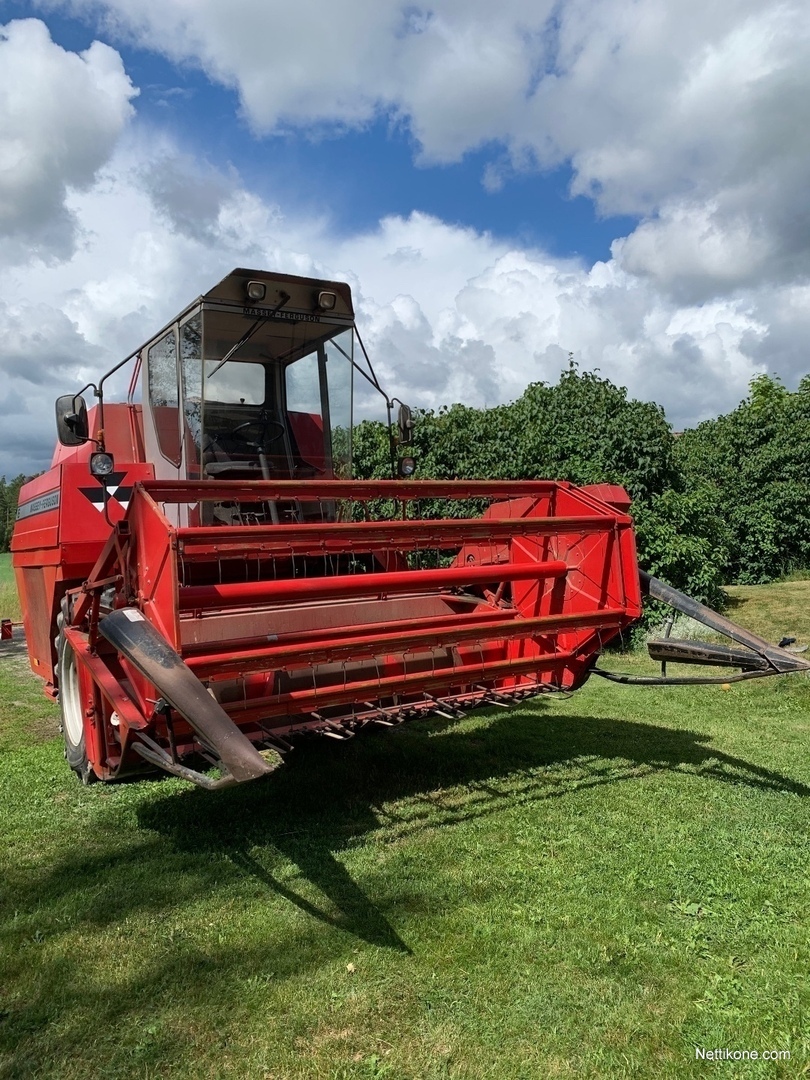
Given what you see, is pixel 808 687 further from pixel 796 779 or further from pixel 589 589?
pixel 589 589

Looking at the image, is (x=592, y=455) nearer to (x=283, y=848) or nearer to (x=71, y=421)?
(x=71, y=421)

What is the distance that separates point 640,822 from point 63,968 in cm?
270

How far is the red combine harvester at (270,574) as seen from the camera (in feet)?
11.4

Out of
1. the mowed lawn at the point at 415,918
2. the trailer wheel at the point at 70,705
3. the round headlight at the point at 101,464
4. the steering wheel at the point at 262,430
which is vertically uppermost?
the steering wheel at the point at 262,430

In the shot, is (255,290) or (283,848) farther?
(255,290)

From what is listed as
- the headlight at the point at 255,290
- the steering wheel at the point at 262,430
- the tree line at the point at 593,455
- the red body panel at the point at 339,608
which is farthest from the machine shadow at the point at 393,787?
the tree line at the point at 593,455

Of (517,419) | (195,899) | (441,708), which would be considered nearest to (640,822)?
(441,708)

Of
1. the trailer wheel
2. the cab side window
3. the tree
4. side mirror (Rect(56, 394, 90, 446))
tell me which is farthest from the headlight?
the tree

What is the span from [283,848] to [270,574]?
6.08 ft

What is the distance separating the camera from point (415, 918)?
312cm

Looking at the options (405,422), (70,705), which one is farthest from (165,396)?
(70,705)

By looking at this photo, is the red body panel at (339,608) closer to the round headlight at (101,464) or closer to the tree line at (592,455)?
the round headlight at (101,464)

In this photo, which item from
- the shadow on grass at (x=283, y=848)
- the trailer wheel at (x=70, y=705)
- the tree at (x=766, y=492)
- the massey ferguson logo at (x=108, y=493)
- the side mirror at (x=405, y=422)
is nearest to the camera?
the shadow on grass at (x=283, y=848)

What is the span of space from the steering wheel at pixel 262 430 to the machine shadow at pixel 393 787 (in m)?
2.12
